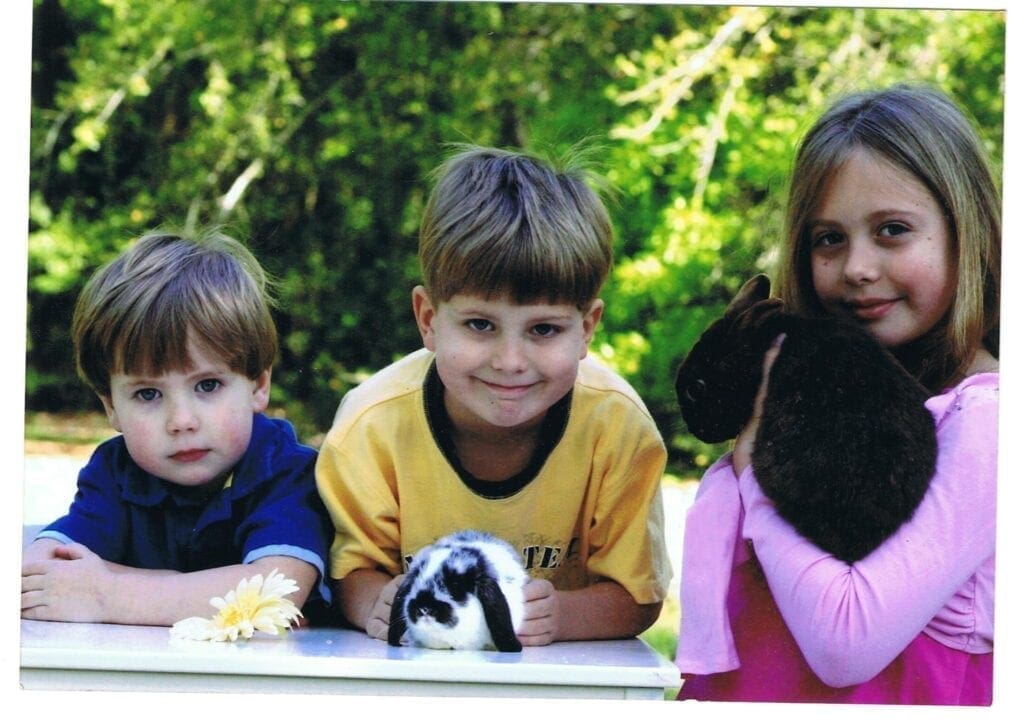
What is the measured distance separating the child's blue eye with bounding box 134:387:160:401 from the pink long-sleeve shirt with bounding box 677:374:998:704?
1033mm

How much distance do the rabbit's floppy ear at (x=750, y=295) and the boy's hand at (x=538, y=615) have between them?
1.97ft

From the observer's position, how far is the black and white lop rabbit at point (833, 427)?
1936 mm

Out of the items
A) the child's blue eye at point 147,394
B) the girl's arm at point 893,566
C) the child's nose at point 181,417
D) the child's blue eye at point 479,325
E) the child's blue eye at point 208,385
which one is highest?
the child's blue eye at point 479,325

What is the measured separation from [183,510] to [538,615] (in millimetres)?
740

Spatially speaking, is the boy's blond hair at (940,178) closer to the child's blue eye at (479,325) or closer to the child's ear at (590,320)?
the child's ear at (590,320)

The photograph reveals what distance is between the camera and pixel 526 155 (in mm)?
2291

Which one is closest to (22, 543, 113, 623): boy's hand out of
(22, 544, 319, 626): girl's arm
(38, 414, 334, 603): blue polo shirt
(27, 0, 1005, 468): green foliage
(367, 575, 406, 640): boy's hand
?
(22, 544, 319, 626): girl's arm

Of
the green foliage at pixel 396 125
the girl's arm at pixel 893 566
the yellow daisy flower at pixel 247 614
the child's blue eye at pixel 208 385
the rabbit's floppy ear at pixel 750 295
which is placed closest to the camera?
the girl's arm at pixel 893 566

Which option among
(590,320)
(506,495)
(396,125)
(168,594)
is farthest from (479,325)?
(396,125)

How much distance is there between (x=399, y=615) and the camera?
2.08 meters

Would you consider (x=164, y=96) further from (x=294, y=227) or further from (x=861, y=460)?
(x=861, y=460)

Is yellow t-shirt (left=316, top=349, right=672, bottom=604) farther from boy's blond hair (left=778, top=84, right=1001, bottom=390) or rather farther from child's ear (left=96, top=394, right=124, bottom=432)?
boy's blond hair (left=778, top=84, right=1001, bottom=390)

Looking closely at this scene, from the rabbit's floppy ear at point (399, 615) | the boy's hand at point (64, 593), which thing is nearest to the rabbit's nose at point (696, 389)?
the rabbit's floppy ear at point (399, 615)

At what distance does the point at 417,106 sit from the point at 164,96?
3.31ft
